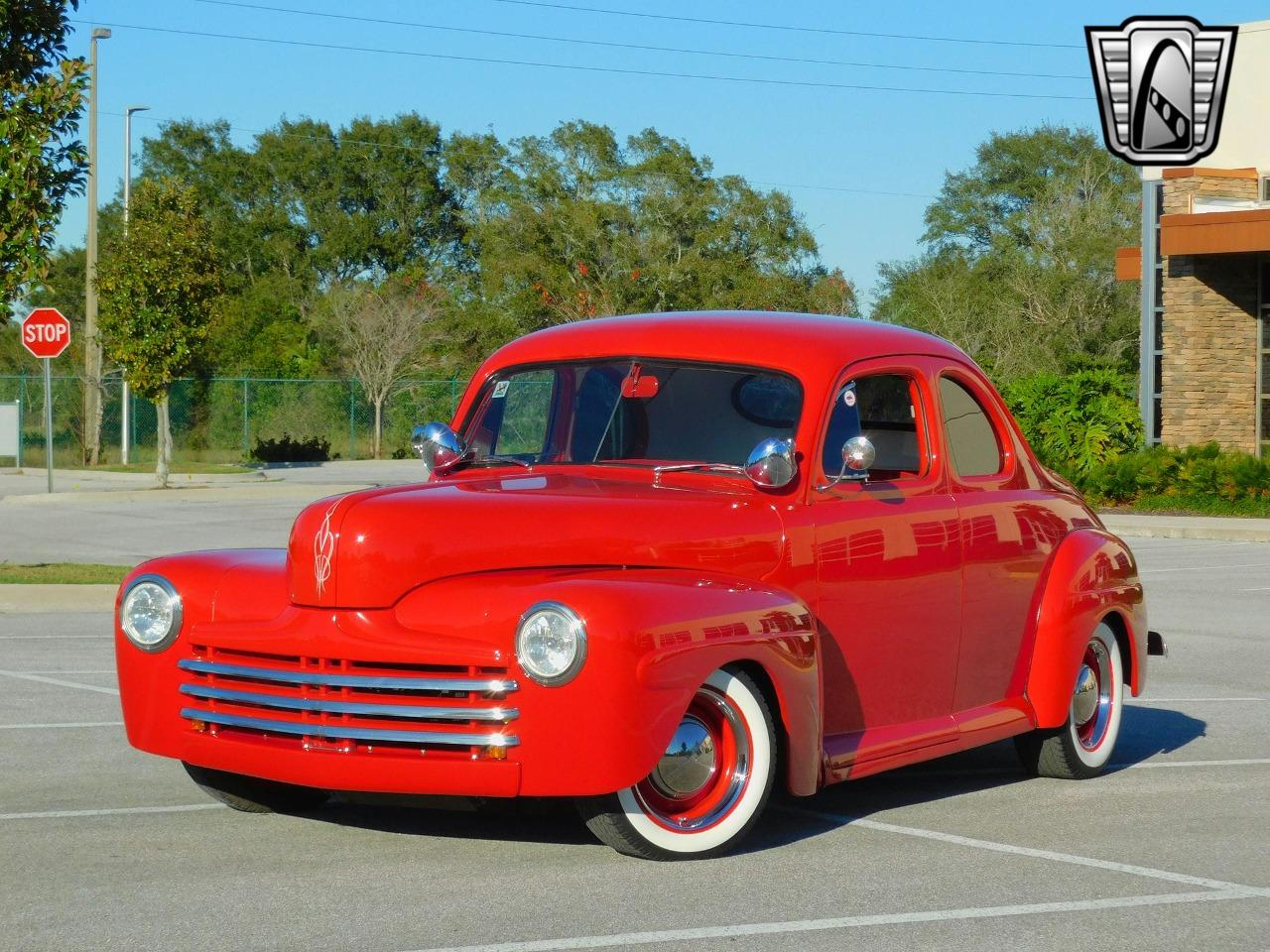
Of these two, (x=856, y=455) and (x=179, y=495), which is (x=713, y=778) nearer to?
(x=856, y=455)

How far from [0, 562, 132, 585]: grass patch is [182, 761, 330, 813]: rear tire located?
9738 mm

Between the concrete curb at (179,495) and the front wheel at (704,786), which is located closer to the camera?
the front wheel at (704,786)

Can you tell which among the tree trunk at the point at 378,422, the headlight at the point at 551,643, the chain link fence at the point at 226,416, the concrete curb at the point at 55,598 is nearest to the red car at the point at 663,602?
the headlight at the point at 551,643

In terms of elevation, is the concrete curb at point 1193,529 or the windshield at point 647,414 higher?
the windshield at point 647,414

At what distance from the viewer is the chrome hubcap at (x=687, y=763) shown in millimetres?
6082

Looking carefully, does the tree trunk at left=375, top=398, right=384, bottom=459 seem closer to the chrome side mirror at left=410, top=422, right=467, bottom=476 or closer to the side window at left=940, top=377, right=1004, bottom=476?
the chrome side mirror at left=410, top=422, right=467, bottom=476

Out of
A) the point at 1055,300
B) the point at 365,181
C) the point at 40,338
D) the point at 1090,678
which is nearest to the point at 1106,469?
the point at 40,338

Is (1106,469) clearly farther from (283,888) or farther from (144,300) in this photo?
(283,888)

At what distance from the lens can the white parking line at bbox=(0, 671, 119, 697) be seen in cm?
1077

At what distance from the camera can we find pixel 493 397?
310 inches

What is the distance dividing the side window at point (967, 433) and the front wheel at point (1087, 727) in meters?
0.91

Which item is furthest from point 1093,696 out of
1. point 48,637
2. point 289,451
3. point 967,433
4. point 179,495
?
point 289,451

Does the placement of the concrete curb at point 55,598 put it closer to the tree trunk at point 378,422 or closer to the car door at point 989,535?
the car door at point 989,535

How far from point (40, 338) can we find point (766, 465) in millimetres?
26718
